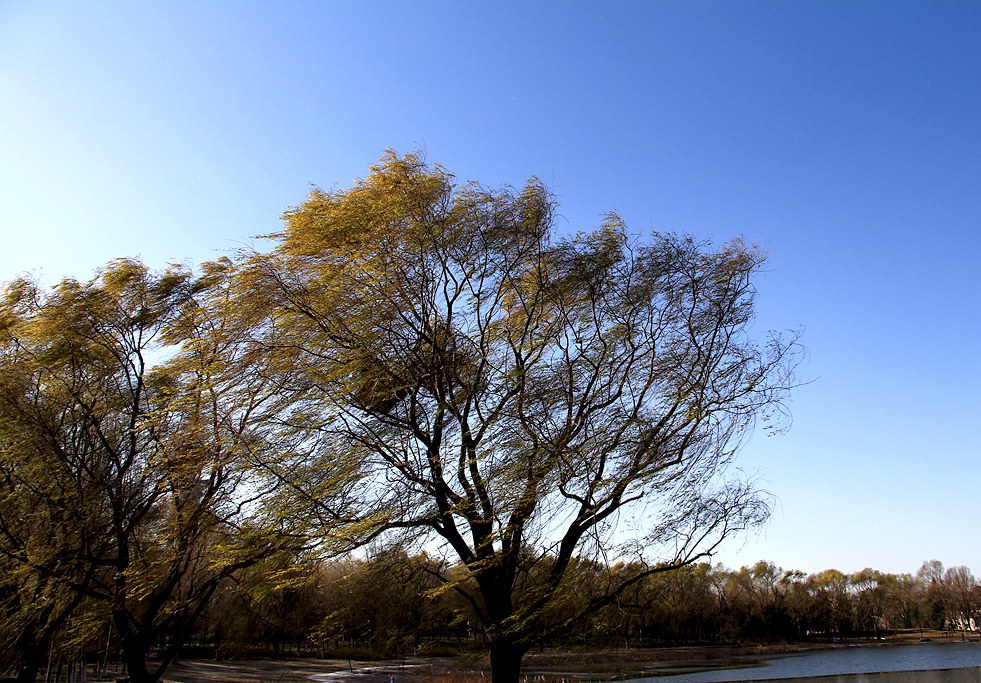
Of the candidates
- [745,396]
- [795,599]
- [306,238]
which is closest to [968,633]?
[795,599]

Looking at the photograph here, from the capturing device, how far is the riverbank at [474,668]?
26.9 meters

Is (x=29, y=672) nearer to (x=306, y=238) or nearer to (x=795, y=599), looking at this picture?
(x=306, y=238)

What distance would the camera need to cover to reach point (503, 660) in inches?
323

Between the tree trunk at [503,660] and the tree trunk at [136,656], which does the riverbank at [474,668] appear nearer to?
the tree trunk at [136,656]

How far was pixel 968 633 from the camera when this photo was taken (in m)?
71.8

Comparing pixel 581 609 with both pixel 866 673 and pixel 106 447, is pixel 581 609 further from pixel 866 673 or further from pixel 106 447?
pixel 866 673

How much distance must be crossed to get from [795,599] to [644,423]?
62.6 m

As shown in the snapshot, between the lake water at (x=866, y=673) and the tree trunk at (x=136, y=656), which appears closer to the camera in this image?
the tree trunk at (x=136, y=656)

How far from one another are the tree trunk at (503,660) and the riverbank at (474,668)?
1463cm

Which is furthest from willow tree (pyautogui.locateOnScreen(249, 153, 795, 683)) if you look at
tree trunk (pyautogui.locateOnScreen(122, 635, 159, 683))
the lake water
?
the lake water

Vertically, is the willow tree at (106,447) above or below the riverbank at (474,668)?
above

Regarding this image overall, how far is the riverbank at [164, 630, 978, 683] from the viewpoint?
2689 cm

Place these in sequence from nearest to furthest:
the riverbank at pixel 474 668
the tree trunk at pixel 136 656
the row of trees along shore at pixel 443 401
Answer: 1. the row of trees along shore at pixel 443 401
2. the tree trunk at pixel 136 656
3. the riverbank at pixel 474 668

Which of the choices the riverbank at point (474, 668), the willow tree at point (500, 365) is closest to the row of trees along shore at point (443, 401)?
the willow tree at point (500, 365)
